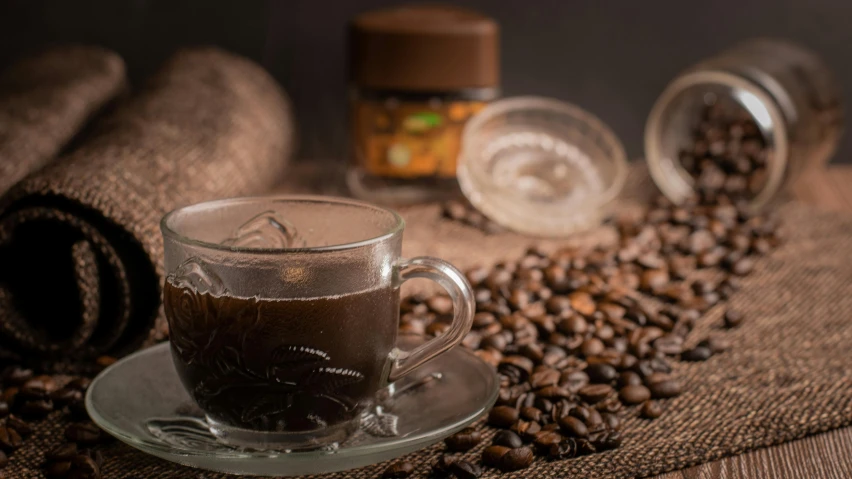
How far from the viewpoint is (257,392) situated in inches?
33.4

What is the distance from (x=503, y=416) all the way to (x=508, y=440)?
53mm

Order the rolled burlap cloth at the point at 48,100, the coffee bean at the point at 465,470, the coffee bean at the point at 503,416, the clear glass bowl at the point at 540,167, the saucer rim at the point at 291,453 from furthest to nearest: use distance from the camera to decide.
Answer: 1. the clear glass bowl at the point at 540,167
2. the rolled burlap cloth at the point at 48,100
3. the coffee bean at the point at 503,416
4. the coffee bean at the point at 465,470
5. the saucer rim at the point at 291,453

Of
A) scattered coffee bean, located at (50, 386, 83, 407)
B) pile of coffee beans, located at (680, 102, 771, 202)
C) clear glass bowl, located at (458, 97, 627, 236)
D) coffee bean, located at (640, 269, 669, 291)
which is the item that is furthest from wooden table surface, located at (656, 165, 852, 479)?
pile of coffee beans, located at (680, 102, 771, 202)

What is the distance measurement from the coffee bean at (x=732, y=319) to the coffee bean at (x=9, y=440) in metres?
0.95

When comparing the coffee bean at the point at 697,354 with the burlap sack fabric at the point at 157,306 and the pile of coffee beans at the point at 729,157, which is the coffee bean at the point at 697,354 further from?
the pile of coffee beans at the point at 729,157

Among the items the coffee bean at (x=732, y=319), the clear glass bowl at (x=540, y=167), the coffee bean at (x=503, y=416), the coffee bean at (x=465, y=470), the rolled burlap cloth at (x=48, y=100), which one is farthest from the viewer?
the clear glass bowl at (x=540, y=167)

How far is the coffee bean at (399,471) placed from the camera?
90cm

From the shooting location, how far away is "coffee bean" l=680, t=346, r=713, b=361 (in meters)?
1.22

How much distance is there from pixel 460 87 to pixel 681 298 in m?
0.75

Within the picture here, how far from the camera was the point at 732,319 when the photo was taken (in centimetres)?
134

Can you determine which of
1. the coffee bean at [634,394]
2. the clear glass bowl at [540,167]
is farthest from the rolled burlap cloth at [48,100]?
the coffee bean at [634,394]

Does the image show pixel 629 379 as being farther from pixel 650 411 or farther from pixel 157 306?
pixel 157 306

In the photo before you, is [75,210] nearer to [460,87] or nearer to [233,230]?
[233,230]

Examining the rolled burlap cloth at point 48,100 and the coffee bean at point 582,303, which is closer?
the coffee bean at point 582,303
